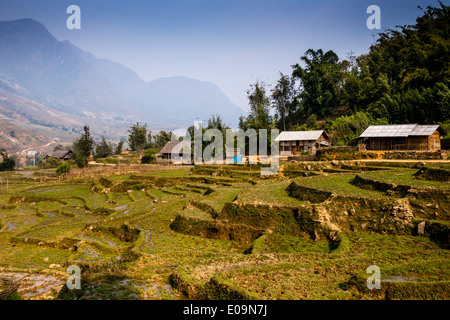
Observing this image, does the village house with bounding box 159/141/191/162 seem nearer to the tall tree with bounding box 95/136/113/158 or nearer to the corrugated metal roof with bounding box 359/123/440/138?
the tall tree with bounding box 95/136/113/158

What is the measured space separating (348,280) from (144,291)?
220 inches

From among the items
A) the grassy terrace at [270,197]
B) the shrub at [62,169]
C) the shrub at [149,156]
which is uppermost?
the shrub at [149,156]

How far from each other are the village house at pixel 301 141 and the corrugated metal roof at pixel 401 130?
12.7 m

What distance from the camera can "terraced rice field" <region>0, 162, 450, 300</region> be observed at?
789 centimetres

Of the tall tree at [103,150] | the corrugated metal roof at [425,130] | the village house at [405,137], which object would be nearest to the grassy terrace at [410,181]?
the corrugated metal roof at [425,130]

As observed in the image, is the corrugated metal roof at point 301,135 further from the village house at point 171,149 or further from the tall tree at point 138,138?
the tall tree at point 138,138

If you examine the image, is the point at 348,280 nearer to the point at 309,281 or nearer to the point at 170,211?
the point at 309,281

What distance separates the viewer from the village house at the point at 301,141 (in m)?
44.9

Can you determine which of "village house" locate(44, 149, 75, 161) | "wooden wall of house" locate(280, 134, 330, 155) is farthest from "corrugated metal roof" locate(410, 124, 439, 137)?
"village house" locate(44, 149, 75, 161)

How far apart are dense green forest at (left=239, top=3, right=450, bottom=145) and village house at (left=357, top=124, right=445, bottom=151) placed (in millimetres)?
3354

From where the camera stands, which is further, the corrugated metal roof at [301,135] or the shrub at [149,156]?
the shrub at [149,156]

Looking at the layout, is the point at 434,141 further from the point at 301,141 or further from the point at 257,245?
the point at 257,245

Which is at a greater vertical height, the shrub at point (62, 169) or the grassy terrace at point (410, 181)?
the grassy terrace at point (410, 181)
